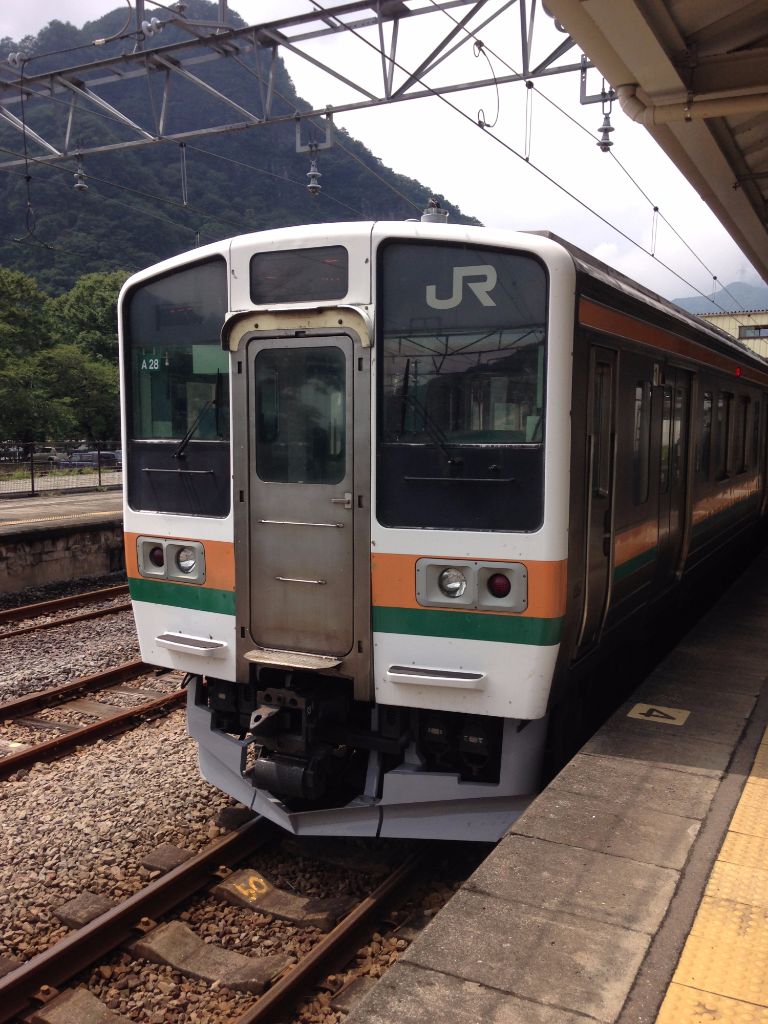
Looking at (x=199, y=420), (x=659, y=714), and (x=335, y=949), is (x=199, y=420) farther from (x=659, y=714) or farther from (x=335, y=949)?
(x=659, y=714)

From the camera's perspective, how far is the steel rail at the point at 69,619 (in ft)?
30.1

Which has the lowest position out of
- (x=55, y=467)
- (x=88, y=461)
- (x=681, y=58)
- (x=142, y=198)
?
(x=55, y=467)

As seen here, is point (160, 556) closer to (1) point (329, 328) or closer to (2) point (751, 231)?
(1) point (329, 328)

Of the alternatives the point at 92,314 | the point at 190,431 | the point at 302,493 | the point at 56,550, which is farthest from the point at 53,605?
the point at 92,314

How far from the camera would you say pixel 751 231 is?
10.8m

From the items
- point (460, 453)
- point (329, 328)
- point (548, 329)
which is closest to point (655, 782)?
point (460, 453)

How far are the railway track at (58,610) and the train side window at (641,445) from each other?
22.1ft

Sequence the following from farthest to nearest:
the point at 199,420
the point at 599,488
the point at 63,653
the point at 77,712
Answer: the point at 63,653
the point at 77,712
the point at 199,420
the point at 599,488

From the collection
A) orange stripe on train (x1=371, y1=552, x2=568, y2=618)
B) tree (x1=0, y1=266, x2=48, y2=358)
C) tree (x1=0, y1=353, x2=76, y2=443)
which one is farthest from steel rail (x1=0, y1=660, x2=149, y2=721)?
tree (x1=0, y1=266, x2=48, y2=358)

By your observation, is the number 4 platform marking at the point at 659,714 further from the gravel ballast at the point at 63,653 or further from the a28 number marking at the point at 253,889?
the gravel ballast at the point at 63,653

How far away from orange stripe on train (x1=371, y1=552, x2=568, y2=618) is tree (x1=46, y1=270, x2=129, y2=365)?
5622 cm

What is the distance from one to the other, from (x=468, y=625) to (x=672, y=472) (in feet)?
9.12

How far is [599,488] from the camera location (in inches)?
174

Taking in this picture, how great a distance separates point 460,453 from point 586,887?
1.87 meters
